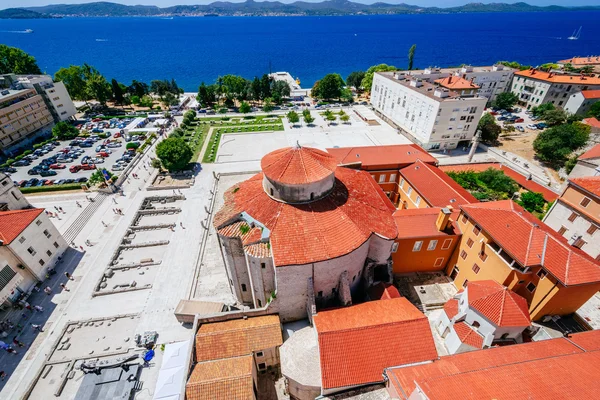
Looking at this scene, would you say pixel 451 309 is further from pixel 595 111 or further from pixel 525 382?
pixel 595 111

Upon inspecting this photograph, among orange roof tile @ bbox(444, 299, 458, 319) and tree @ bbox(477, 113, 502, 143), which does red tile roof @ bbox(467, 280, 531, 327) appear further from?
tree @ bbox(477, 113, 502, 143)

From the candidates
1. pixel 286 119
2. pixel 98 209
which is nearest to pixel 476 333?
pixel 98 209

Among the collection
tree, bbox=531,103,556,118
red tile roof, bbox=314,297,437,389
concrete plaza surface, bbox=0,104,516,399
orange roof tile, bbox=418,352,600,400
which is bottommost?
concrete plaza surface, bbox=0,104,516,399

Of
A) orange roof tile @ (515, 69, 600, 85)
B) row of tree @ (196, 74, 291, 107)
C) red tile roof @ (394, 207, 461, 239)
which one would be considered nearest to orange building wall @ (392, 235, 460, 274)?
red tile roof @ (394, 207, 461, 239)

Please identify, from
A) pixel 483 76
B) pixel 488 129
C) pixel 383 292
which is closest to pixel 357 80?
pixel 483 76

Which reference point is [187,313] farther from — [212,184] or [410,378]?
[212,184]

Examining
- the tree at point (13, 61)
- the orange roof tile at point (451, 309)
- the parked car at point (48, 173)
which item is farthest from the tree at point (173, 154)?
the tree at point (13, 61)
